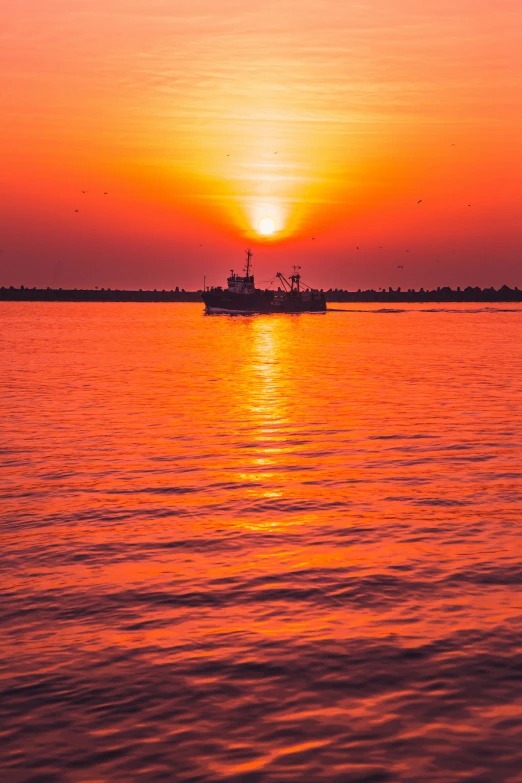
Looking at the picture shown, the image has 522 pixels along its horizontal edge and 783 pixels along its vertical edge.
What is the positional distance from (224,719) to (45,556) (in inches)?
271

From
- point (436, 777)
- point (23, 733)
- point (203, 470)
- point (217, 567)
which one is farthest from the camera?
point (203, 470)

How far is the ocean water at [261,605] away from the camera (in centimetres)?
838

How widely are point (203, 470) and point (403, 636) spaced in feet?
41.3

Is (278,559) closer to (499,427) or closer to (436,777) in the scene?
(436,777)

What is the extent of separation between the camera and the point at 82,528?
17.0m

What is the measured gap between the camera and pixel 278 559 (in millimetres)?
14906

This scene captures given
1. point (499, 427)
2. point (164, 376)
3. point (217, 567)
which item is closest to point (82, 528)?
point (217, 567)

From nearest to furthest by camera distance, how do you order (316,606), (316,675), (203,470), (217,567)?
(316,675)
(316,606)
(217,567)
(203,470)

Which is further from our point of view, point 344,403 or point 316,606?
point 344,403

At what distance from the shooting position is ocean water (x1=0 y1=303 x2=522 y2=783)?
838 centimetres

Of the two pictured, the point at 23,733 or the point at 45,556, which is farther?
the point at 45,556

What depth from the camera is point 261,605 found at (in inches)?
490

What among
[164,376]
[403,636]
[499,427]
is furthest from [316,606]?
[164,376]

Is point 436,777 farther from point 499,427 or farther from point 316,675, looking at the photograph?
point 499,427
